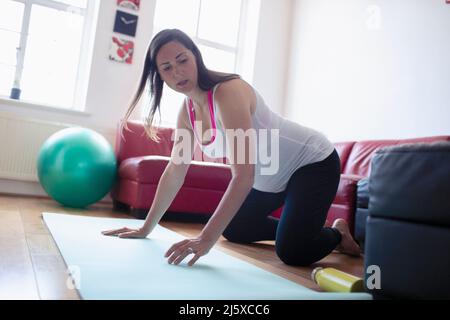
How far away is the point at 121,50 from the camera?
3637mm

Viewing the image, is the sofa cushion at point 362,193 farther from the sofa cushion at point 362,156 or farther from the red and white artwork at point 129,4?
the red and white artwork at point 129,4

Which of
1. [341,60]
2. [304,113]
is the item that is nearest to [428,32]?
[341,60]

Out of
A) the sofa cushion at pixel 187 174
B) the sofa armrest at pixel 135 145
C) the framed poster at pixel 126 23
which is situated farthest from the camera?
the framed poster at pixel 126 23

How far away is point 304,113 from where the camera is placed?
4199 millimetres

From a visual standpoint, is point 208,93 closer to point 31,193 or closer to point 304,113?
point 31,193

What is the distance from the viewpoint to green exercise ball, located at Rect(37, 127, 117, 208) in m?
2.72

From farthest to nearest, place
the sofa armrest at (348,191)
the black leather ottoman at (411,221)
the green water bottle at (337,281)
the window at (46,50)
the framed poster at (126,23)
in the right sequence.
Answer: the framed poster at (126,23) < the window at (46,50) < the sofa armrest at (348,191) < the green water bottle at (337,281) < the black leather ottoman at (411,221)

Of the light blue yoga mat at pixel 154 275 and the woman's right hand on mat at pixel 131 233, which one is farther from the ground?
the woman's right hand on mat at pixel 131 233

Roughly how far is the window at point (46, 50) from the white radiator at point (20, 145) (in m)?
0.33

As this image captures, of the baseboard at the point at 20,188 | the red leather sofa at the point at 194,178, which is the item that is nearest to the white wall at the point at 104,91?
the baseboard at the point at 20,188

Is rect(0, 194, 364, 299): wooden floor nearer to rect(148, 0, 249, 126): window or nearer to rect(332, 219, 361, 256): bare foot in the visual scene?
rect(332, 219, 361, 256): bare foot

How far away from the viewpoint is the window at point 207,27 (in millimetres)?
4211

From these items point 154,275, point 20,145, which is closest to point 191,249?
point 154,275

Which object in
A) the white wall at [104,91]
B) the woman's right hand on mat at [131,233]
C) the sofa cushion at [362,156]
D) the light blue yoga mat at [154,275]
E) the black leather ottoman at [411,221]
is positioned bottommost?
the light blue yoga mat at [154,275]
